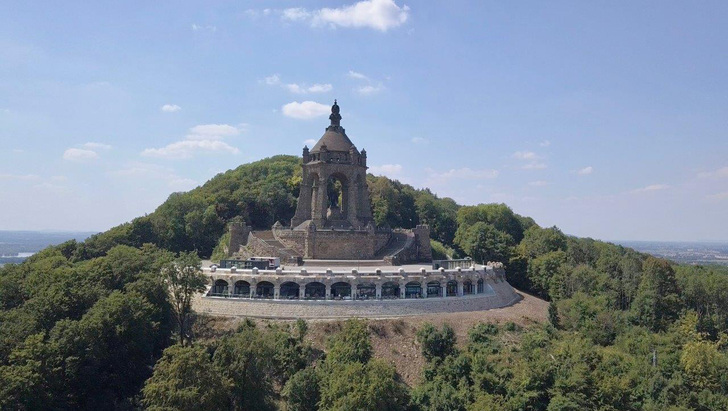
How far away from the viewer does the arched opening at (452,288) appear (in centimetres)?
4547

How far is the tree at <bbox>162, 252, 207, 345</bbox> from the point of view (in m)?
38.1

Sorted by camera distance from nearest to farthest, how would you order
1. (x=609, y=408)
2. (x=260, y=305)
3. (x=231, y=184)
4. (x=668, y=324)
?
(x=609, y=408)
(x=260, y=305)
(x=668, y=324)
(x=231, y=184)

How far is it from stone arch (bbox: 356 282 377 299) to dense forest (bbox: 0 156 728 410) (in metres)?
5.63

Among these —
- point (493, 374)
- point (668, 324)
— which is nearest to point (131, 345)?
point (493, 374)

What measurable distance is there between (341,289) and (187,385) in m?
18.1

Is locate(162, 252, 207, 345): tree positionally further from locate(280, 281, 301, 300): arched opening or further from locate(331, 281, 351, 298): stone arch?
locate(331, 281, 351, 298): stone arch

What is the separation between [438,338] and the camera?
36.0m

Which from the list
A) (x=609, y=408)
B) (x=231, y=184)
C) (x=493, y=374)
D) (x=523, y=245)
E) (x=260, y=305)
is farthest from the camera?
(x=231, y=184)

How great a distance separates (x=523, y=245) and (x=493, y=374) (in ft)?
114

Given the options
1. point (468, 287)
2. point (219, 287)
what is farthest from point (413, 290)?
point (219, 287)

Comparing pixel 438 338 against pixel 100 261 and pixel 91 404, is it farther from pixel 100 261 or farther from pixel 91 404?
pixel 100 261

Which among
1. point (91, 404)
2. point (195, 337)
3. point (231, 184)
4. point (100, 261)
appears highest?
point (231, 184)

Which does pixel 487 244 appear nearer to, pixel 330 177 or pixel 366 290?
pixel 330 177

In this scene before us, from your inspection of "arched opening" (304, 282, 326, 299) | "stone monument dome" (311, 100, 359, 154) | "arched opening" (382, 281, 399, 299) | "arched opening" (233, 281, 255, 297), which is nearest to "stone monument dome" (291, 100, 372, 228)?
"stone monument dome" (311, 100, 359, 154)
